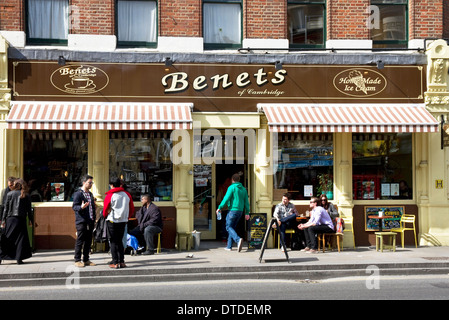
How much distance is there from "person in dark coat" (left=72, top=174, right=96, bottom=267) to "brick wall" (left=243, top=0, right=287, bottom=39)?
563 cm

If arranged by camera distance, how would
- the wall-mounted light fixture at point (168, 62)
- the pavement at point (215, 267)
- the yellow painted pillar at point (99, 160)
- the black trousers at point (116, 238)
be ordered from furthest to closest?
the wall-mounted light fixture at point (168, 62) → the yellow painted pillar at point (99, 160) → the black trousers at point (116, 238) → the pavement at point (215, 267)

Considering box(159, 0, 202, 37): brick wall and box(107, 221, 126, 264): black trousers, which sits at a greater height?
box(159, 0, 202, 37): brick wall

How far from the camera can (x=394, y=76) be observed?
543 inches

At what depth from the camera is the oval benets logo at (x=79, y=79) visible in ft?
42.7

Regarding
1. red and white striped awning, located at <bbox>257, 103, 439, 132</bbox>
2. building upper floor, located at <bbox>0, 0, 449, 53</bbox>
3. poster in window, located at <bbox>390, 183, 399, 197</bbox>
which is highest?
building upper floor, located at <bbox>0, 0, 449, 53</bbox>

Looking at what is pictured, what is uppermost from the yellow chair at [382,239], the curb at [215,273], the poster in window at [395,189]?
the poster in window at [395,189]

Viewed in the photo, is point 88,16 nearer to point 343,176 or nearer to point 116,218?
point 116,218

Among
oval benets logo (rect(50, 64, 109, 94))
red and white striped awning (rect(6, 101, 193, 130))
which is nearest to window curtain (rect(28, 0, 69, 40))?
oval benets logo (rect(50, 64, 109, 94))

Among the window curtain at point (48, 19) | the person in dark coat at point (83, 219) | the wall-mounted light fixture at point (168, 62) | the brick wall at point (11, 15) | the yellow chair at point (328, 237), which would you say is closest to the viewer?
the person in dark coat at point (83, 219)

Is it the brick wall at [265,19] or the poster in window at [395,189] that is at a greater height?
the brick wall at [265,19]

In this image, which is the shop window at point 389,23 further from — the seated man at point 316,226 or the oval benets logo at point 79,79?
the oval benets logo at point 79,79

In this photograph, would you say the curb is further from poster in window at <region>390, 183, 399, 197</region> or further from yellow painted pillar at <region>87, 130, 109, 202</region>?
poster in window at <region>390, 183, 399, 197</region>

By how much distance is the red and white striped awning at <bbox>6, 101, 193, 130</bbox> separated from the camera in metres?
12.1

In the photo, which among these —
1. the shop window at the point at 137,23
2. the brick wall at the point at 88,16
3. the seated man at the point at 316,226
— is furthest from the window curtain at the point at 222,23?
the seated man at the point at 316,226
